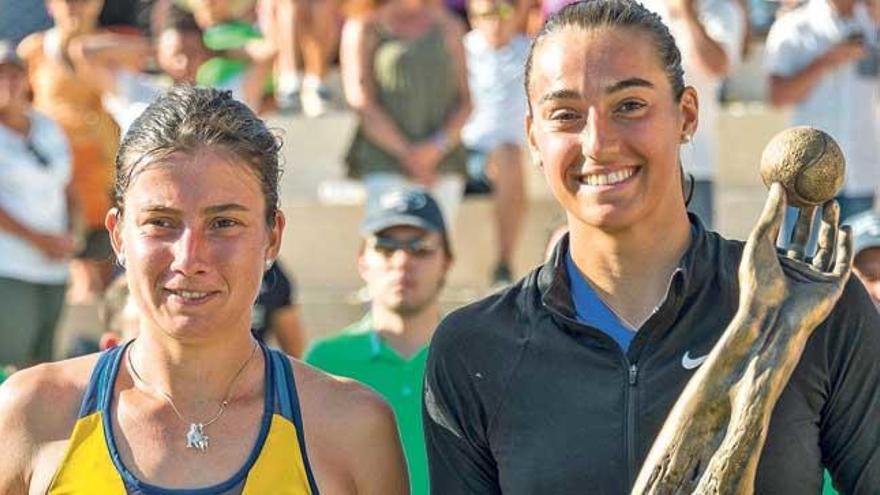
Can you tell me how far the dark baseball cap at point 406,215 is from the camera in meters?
6.71

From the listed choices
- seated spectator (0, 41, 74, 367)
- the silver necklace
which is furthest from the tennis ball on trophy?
seated spectator (0, 41, 74, 367)

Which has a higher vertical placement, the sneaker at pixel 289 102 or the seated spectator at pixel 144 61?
the seated spectator at pixel 144 61

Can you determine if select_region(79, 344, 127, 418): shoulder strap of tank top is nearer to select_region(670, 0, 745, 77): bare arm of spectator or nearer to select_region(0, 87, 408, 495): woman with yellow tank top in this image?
select_region(0, 87, 408, 495): woman with yellow tank top

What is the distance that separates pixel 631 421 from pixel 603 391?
69mm

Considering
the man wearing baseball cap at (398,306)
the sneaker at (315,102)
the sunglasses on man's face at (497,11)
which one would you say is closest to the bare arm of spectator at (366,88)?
the sunglasses on man's face at (497,11)

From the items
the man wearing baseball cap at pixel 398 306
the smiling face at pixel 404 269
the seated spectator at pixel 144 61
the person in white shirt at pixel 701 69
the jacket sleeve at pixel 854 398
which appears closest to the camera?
the jacket sleeve at pixel 854 398

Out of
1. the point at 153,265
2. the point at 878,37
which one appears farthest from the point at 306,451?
the point at 878,37

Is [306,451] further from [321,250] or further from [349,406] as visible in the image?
[321,250]

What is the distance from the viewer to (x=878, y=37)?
859 cm

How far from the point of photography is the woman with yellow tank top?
355 cm

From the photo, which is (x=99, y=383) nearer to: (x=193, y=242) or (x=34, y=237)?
(x=193, y=242)

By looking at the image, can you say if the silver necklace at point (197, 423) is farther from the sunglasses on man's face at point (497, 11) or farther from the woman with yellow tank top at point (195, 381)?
the sunglasses on man's face at point (497, 11)

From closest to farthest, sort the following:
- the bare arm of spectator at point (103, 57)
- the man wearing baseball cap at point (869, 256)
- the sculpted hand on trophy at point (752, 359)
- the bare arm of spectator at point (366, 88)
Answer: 1. the sculpted hand on trophy at point (752, 359)
2. the man wearing baseball cap at point (869, 256)
3. the bare arm of spectator at point (366, 88)
4. the bare arm of spectator at point (103, 57)

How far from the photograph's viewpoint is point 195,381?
12.2 feet
